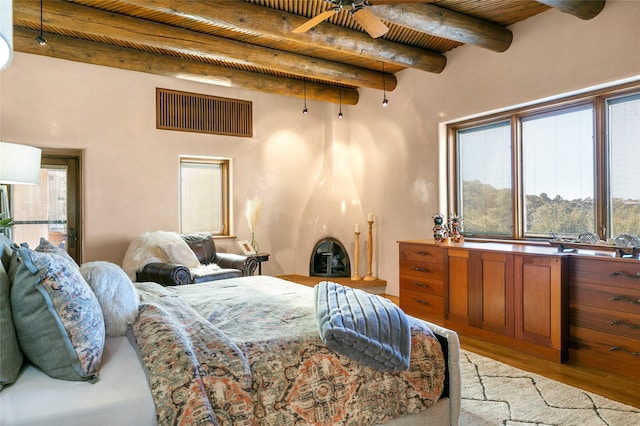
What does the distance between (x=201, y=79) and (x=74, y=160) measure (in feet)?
6.06

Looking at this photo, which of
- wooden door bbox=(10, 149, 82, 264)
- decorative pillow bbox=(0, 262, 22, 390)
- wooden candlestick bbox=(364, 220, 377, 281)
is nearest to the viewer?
decorative pillow bbox=(0, 262, 22, 390)

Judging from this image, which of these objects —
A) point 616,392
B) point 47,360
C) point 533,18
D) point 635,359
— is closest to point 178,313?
point 47,360

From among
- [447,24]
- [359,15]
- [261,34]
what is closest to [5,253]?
[359,15]

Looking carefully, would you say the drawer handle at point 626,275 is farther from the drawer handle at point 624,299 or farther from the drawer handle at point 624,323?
the drawer handle at point 624,323

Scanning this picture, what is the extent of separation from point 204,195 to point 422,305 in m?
3.37

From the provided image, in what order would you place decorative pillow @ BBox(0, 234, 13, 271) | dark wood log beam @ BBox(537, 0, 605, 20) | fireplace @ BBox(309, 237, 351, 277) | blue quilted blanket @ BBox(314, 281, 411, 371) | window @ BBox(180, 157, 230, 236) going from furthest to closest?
fireplace @ BBox(309, 237, 351, 277) → window @ BBox(180, 157, 230, 236) → dark wood log beam @ BBox(537, 0, 605, 20) → blue quilted blanket @ BBox(314, 281, 411, 371) → decorative pillow @ BBox(0, 234, 13, 271)

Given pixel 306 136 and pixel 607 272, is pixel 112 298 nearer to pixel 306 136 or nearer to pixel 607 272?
pixel 607 272

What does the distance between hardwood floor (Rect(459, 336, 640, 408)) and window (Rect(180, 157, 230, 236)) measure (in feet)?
12.4

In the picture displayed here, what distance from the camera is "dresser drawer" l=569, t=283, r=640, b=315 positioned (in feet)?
9.32

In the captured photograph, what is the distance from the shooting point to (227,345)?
1644 millimetres

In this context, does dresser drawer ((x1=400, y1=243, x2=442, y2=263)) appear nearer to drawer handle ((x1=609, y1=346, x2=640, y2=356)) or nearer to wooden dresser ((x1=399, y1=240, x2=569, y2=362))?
wooden dresser ((x1=399, y1=240, x2=569, y2=362))

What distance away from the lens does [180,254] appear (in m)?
4.71

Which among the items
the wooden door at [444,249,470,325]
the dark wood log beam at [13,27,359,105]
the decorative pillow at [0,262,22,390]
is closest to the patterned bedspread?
the decorative pillow at [0,262,22,390]

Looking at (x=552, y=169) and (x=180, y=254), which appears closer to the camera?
(x=552, y=169)
